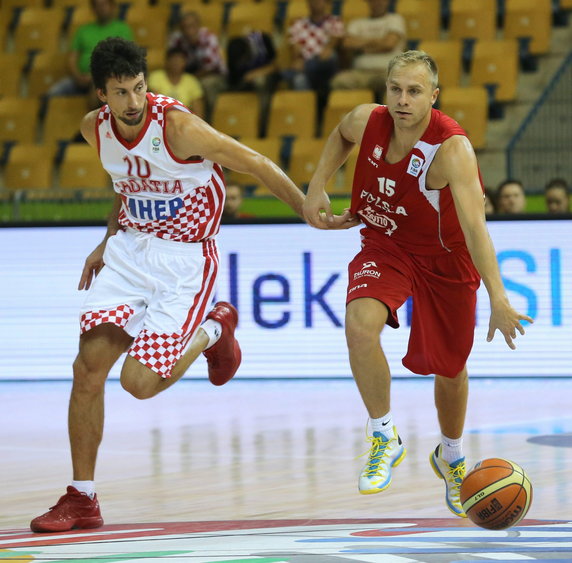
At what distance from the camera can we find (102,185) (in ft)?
45.6

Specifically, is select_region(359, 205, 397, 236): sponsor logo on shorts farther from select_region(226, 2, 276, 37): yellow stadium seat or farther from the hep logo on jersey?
select_region(226, 2, 276, 37): yellow stadium seat

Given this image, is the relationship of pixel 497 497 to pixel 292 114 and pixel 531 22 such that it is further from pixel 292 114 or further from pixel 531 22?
pixel 531 22

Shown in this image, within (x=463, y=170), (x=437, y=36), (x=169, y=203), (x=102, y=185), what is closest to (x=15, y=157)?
(x=102, y=185)

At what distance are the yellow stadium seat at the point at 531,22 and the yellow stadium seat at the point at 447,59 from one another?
74 cm

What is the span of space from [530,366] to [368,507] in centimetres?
476

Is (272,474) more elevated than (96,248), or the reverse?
(96,248)

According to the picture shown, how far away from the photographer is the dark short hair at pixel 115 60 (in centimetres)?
579

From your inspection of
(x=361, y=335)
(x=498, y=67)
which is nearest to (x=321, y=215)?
(x=361, y=335)

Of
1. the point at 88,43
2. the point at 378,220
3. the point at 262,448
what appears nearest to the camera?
the point at 378,220

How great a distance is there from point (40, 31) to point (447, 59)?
5544mm

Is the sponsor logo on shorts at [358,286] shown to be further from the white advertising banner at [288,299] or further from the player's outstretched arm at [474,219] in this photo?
the white advertising banner at [288,299]

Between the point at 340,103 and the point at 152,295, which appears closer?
the point at 152,295

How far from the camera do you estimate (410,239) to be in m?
6.00

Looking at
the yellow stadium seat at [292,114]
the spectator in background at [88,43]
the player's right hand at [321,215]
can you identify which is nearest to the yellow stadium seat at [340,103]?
the yellow stadium seat at [292,114]
